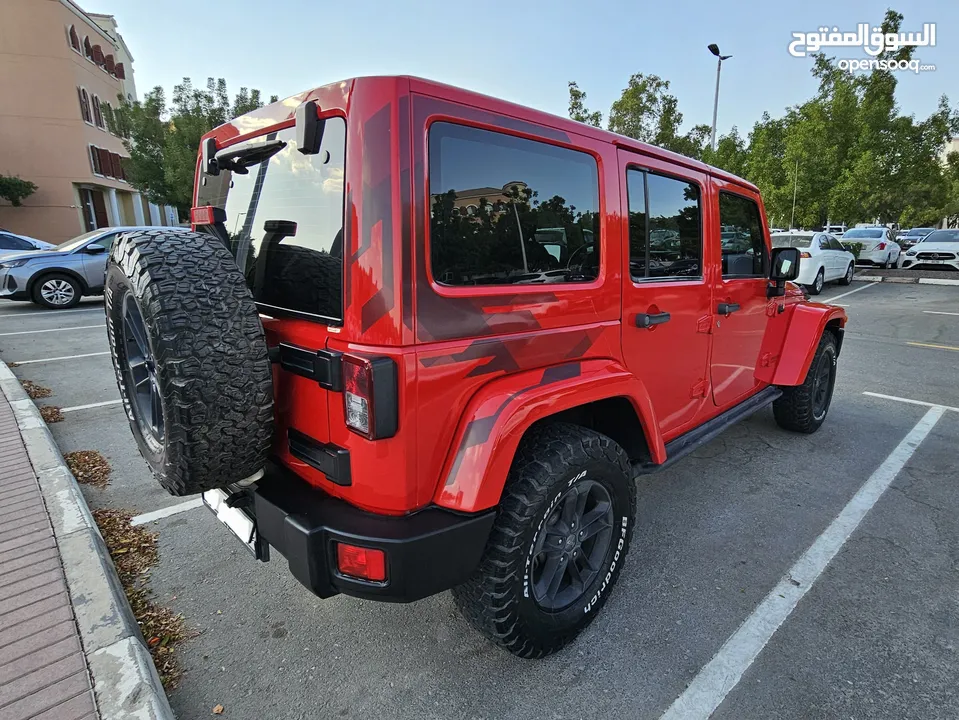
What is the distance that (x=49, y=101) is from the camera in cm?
2422

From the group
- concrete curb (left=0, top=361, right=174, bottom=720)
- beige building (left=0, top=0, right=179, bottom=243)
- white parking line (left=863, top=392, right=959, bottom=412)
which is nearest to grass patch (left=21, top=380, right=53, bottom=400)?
concrete curb (left=0, top=361, right=174, bottom=720)

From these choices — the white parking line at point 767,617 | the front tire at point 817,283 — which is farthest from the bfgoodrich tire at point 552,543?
the front tire at point 817,283

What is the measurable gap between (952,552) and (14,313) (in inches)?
530

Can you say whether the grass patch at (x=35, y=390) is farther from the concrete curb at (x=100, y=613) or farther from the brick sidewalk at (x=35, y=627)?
the brick sidewalk at (x=35, y=627)

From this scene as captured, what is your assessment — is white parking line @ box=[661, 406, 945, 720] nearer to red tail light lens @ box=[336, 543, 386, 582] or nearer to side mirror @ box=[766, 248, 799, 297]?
red tail light lens @ box=[336, 543, 386, 582]

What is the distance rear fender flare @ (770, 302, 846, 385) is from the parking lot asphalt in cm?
64

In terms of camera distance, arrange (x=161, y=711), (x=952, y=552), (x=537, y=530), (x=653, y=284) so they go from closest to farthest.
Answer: (x=161, y=711)
(x=537, y=530)
(x=653, y=284)
(x=952, y=552)

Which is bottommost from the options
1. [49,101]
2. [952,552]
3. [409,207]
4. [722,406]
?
[952,552]

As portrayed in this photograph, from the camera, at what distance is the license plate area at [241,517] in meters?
2.00

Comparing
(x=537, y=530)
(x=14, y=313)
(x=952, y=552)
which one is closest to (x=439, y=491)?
(x=537, y=530)

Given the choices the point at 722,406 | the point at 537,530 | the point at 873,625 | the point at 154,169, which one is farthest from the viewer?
the point at 154,169

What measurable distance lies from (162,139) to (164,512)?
84.1ft

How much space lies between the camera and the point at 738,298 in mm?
3318

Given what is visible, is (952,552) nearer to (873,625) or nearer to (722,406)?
(873,625)
